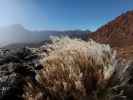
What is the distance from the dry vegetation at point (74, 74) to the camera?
17.5ft

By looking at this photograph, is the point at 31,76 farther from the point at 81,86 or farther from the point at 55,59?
the point at 81,86

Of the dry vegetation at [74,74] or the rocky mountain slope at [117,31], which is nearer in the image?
the dry vegetation at [74,74]

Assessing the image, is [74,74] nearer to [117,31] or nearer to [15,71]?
[15,71]

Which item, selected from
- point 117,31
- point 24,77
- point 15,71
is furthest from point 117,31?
point 24,77

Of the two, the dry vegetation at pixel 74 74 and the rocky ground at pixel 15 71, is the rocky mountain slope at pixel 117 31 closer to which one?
the rocky ground at pixel 15 71

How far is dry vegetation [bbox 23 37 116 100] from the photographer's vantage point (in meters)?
5.35

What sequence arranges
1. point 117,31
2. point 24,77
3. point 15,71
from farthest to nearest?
1. point 117,31
2. point 15,71
3. point 24,77

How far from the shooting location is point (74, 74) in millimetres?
5383

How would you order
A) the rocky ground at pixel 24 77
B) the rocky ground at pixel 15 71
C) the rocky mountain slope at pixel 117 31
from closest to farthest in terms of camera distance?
the rocky ground at pixel 24 77 → the rocky ground at pixel 15 71 → the rocky mountain slope at pixel 117 31

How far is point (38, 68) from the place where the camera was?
6793mm

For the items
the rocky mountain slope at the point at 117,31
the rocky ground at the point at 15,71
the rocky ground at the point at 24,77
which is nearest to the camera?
the rocky ground at the point at 24,77

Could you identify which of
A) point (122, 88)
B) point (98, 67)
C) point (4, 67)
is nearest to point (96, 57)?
point (98, 67)

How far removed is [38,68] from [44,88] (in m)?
1.13

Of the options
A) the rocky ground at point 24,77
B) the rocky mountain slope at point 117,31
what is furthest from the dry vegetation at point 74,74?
the rocky mountain slope at point 117,31
